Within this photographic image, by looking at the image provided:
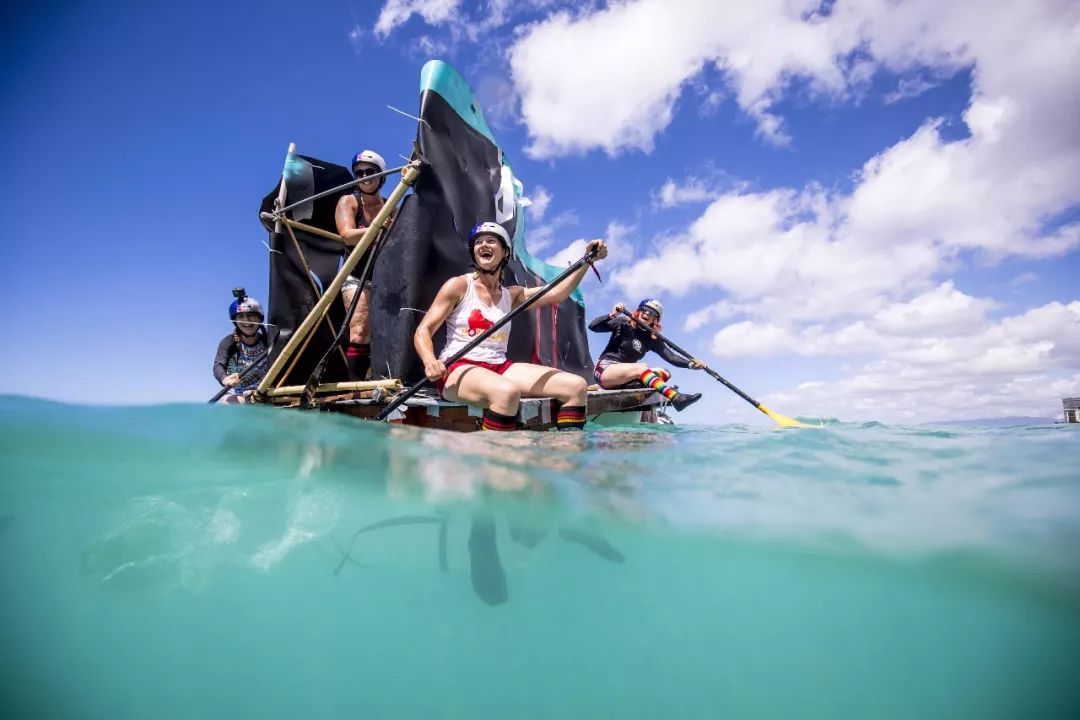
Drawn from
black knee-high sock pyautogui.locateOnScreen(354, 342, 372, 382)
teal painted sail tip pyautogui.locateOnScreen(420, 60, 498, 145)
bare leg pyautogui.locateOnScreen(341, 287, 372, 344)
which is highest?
teal painted sail tip pyautogui.locateOnScreen(420, 60, 498, 145)

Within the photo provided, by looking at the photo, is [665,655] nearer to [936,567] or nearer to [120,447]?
[936,567]

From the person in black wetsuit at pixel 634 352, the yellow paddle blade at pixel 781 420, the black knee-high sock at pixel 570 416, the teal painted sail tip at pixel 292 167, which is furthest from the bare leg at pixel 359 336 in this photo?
the yellow paddle blade at pixel 781 420

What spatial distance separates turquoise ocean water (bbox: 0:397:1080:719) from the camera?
3.25m

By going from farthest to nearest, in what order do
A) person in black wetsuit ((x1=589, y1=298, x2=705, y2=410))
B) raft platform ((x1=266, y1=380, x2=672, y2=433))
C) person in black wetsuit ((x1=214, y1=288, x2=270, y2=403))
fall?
person in black wetsuit ((x1=589, y1=298, x2=705, y2=410)), person in black wetsuit ((x1=214, y1=288, x2=270, y2=403)), raft platform ((x1=266, y1=380, x2=672, y2=433))

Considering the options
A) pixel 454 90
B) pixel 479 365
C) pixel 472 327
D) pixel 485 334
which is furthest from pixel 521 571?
pixel 454 90

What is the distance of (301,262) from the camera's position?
6.25m

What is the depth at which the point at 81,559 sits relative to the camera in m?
3.46

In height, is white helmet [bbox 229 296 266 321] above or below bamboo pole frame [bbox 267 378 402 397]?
above

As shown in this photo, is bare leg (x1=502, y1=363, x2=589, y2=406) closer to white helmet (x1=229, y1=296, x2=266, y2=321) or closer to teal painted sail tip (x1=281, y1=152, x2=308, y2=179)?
teal painted sail tip (x1=281, y1=152, x2=308, y2=179)

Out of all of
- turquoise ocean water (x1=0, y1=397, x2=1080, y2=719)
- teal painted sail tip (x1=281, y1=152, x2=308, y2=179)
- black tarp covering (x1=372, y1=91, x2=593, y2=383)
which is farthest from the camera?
teal painted sail tip (x1=281, y1=152, x2=308, y2=179)

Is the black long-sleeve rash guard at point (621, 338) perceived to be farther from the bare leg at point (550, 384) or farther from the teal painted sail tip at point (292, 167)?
the teal painted sail tip at point (292, 167)

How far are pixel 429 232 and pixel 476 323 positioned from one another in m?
1.40

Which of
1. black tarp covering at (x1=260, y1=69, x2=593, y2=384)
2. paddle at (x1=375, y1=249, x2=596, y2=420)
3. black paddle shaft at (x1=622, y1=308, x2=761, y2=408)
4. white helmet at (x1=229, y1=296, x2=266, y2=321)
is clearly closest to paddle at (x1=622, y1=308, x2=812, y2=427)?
black paddle shaft at (x1=622, y1=308, x2=761, y2=408)

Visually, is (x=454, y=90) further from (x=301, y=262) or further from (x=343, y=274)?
(x=301, y=262)
